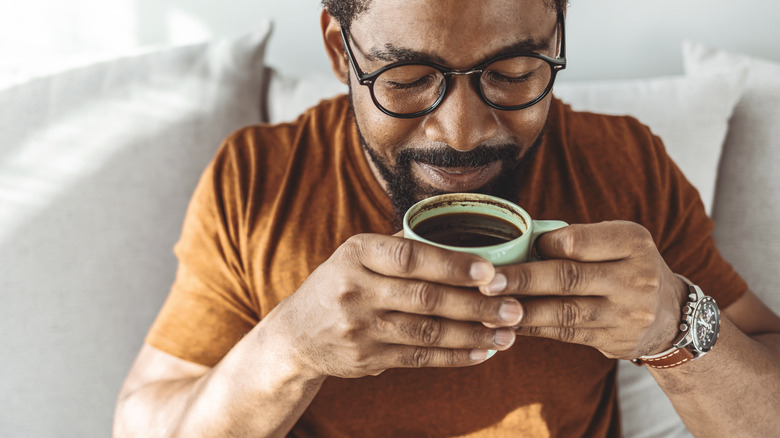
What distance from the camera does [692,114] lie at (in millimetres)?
1413

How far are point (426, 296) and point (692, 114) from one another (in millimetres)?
1025

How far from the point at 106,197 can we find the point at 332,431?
28.1 inches

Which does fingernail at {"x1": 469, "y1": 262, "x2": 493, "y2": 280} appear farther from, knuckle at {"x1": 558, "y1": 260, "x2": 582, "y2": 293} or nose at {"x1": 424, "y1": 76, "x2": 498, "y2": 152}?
nose at {"x1": 424, "y1": 76, "x2": 498, "y2": 152}

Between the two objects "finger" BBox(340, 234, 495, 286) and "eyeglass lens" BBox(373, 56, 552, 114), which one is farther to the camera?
"eyeglass lens" BBox(373, 56, 552, 114)

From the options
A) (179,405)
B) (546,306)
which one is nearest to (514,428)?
(546,306)

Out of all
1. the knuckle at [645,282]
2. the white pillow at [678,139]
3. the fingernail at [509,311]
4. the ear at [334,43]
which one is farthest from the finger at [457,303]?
the white pillow at [678,139]

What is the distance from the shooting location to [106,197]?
135 centimetres

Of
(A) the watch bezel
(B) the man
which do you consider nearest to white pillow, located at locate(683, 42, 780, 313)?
(B) the man

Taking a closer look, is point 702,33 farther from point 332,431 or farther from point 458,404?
point 332,431

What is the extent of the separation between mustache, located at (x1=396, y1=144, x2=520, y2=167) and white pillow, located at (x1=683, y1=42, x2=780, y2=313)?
73 cm

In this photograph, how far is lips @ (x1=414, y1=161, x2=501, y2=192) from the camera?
0.98 m

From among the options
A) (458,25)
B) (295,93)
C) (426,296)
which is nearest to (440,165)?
(458,25)

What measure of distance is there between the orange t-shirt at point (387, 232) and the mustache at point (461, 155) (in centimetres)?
15

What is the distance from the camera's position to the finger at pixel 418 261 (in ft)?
2.10
